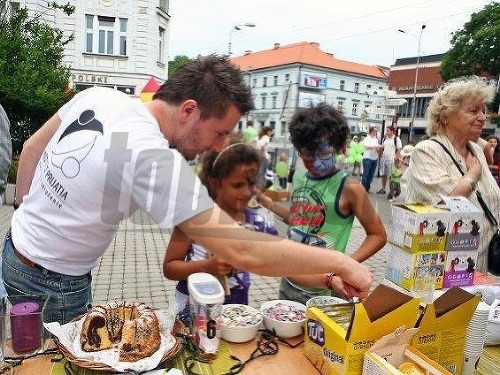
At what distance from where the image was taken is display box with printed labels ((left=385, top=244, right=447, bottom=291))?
1657 millimetres

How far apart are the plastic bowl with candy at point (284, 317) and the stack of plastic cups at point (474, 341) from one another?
55 cm

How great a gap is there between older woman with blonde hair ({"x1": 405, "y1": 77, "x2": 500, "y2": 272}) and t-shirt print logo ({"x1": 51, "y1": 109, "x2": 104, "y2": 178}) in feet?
5.95

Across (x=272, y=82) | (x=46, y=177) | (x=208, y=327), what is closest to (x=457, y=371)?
(x=208, y=327)

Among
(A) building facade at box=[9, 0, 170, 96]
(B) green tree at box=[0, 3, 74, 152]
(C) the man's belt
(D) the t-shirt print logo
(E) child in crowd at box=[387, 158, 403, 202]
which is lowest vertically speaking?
(E) child in crowd at box=[387, 158, 403, 202]

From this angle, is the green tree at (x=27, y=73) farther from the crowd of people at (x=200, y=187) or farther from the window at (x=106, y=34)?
the window at (x=106, y=34)

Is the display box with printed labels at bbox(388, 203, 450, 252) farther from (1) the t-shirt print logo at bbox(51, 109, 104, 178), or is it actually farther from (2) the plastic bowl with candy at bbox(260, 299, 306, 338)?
(1) the t-shirt print logo at bbox(51, 109, 104, 178)

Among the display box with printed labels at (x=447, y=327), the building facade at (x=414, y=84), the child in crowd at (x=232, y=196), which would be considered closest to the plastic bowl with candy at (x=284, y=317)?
the child in crowd at (x=232, y=196)

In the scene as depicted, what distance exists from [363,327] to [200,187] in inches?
23.3

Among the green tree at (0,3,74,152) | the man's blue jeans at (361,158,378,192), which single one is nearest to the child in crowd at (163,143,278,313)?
the green tree at (0,3,74,152)

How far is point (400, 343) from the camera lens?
3.94 feet

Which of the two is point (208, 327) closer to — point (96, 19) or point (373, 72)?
point (96, 19)

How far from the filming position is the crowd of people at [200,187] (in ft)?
3.77

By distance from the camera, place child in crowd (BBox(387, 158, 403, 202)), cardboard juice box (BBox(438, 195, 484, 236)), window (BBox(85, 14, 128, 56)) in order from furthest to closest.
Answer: window (BBox(85, 14, 128, 56)) < child in crowd (BBox(387, 158, 403, 202)) < cardboard juice box (BBox(438, 195, 484, 236))

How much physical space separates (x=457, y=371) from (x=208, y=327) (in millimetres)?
836
